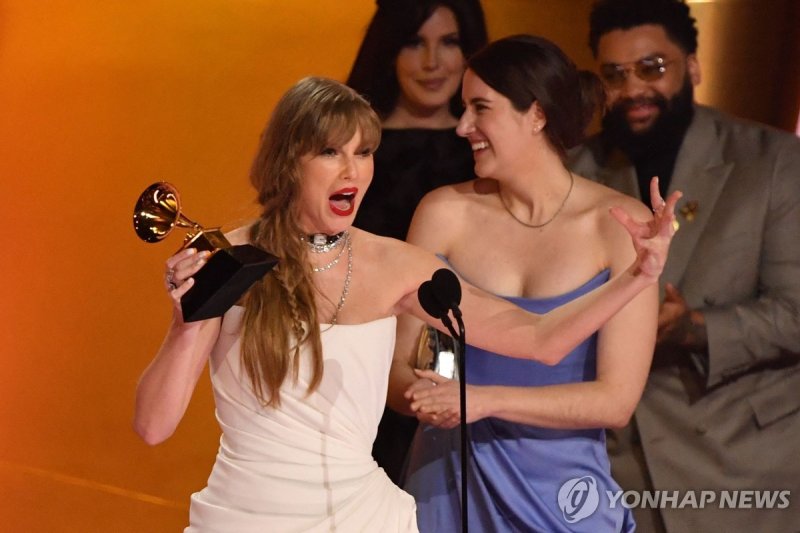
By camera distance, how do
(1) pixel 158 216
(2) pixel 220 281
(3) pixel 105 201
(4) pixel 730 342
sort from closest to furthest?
(2) pixel 220 281, (1) pixel 158 216, (4) pixel 730 342, (3) pixel 105 201

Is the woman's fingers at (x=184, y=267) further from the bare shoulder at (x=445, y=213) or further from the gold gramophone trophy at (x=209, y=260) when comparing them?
the bare shoulder at (x=445, y=213)

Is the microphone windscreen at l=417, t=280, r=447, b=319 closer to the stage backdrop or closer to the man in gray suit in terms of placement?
the man in gray suit

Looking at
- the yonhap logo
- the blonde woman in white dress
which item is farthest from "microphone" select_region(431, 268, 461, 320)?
the yonhap logo

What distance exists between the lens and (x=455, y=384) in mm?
2959

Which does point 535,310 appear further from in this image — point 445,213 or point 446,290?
point 446,290

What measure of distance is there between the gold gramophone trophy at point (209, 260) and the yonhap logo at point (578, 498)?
1.30m

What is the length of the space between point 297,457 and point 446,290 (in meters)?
0.45

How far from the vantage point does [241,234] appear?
251 centimetres

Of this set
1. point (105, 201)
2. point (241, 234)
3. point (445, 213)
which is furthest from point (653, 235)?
point (105, 201)

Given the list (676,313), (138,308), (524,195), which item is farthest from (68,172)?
(676,313)

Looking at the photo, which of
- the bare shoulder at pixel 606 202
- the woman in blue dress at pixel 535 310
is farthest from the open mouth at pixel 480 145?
the bare shoulder at pixel 606 202

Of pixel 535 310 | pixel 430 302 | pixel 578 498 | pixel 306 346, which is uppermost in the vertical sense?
pixel 430 302

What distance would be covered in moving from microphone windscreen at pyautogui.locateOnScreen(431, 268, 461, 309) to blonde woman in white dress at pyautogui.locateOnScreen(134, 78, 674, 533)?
0.77 feet

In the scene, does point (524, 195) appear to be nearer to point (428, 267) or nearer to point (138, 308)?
point (428, 267)
